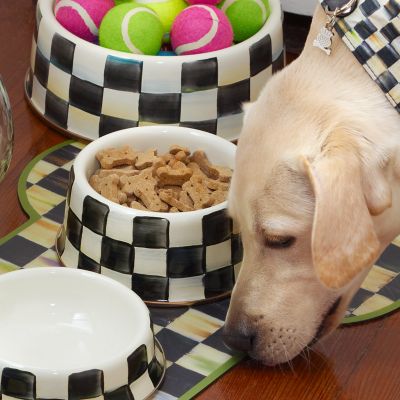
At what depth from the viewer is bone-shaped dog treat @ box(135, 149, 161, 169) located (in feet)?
6.22

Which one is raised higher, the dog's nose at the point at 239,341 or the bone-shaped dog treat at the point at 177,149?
the bone-shaped dog treat at the point at 177,149

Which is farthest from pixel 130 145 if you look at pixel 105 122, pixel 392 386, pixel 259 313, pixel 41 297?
pixel 392 386

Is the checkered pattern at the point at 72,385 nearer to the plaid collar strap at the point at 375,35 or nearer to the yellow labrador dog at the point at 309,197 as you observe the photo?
the yellow labrador dog at the point at 309,197

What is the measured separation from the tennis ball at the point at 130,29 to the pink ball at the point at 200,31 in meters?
0.05

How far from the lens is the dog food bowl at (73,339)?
1.49 meters

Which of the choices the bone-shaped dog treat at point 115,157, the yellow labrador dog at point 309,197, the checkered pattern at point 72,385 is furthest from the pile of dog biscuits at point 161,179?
the checkered pattern at point 72,385

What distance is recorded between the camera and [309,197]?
4.91 ft

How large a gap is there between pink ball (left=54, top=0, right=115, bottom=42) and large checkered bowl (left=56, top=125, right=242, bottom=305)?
17.3 inches

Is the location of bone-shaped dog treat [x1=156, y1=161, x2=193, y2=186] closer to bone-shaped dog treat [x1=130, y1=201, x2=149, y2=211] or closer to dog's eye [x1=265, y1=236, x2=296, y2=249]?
bone-shaped dog treat [x1=130, y1=201, x2=149, y2=211]

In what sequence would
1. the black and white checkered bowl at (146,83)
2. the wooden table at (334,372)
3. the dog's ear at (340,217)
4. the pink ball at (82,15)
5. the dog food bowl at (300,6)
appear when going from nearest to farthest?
the dog's ear at (340,217) → the wooden table at (334,372) → the black and white checkered bowl at (146,83) → the pink ball at (82,15) → the dog food bowl at (300,6)

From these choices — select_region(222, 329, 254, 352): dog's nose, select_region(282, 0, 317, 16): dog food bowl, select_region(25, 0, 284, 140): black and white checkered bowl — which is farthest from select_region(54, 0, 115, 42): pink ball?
select_region(222, 329, 254, 352): dog's nose

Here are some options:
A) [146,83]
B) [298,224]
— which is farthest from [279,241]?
[146,83]

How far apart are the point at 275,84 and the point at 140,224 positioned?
1.11 feet

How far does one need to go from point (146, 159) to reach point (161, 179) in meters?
0.06
